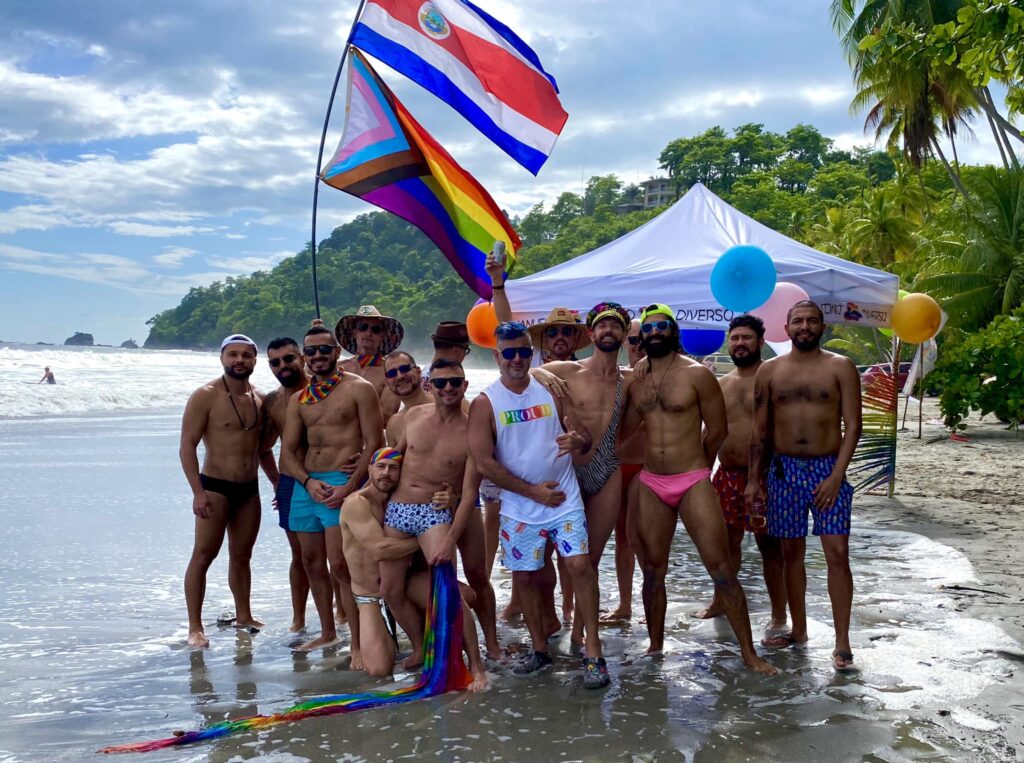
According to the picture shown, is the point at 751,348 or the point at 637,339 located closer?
the point at 751,348

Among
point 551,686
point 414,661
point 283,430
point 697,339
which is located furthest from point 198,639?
point 697,339

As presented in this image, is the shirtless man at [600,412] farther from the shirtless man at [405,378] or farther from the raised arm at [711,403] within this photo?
the shirtless man at [405,378]

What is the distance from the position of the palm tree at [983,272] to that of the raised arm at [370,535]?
69.5 feet

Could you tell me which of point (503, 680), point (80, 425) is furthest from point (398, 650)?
point (80, 425)

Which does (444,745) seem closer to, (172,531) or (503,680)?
(503,680)

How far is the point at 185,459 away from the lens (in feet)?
18.5

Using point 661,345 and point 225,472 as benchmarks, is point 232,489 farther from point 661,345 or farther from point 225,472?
point 661,345

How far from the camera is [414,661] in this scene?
4.93m

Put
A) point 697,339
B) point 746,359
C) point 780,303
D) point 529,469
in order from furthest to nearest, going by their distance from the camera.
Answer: point 697,339 → point 780,303 → point 746,359 → point 529,469

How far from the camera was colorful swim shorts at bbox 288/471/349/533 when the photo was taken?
5.36 meters

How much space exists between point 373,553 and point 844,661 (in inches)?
97.9

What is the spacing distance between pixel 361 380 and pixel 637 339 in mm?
1803

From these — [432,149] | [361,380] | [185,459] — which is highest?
[432,149]

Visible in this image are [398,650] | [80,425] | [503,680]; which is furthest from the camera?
[80,425]
